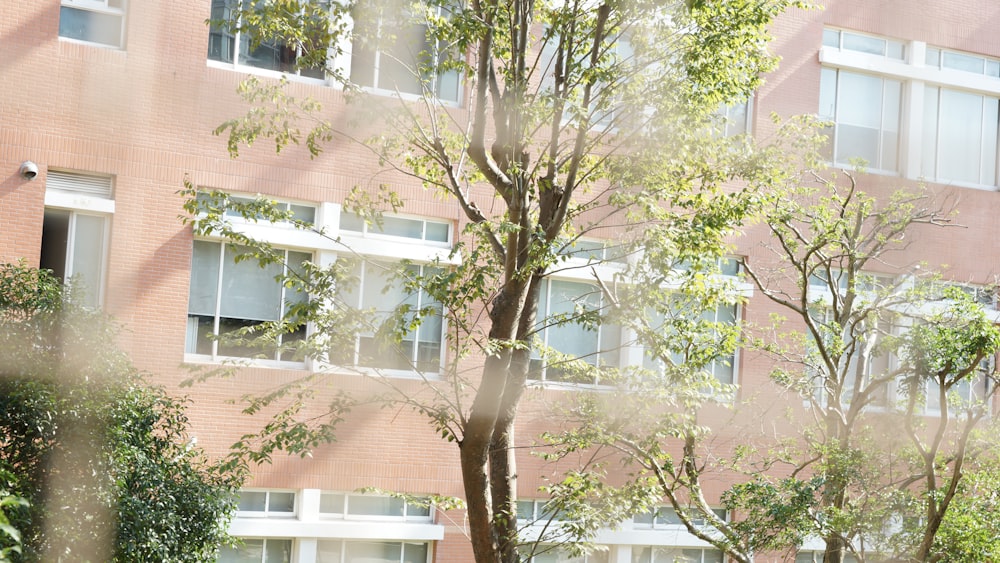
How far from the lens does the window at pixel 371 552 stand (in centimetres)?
1177

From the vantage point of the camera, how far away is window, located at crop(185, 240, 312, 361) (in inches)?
442

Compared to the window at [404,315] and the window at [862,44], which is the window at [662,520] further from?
the window at [862,44]

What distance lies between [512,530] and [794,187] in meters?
4.21

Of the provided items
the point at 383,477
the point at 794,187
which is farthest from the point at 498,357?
the point at 383,477

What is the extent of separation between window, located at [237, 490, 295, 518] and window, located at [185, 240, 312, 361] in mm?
1443

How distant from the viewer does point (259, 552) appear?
11398mm

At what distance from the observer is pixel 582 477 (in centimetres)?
805

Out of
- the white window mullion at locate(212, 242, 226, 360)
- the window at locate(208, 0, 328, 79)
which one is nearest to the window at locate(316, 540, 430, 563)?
the white window mullion at locate(212, 242, 226, 360)

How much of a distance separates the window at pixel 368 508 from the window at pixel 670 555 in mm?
2727

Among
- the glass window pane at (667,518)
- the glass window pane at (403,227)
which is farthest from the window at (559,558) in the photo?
the glass window pane at (403,227)

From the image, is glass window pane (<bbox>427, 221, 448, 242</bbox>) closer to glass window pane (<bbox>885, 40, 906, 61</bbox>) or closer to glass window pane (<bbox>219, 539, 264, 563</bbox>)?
glass window pane (<bbox>219, 539, 264, 563</bbox>)

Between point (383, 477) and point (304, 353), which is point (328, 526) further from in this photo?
point (304, 353)

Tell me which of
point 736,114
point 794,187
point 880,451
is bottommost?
point 880,451

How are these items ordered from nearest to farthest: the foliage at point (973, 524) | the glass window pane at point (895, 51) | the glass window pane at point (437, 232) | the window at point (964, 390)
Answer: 1. the foliage at point (973, 524)
2. the glass window pane at point (437, 232)
3. the window at point (964, 390)
4. the glass window pane at point (895, 51)
